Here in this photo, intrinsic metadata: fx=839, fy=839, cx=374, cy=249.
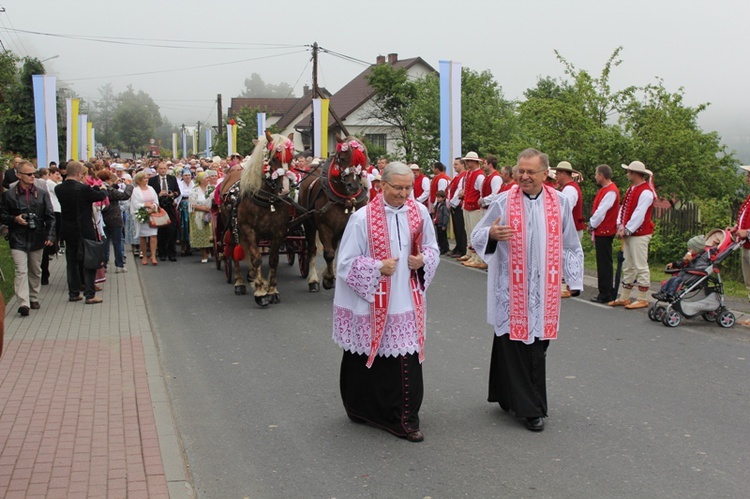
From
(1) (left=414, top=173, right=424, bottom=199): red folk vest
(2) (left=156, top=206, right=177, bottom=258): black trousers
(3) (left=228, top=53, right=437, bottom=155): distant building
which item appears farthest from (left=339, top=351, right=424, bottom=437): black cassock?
(3) (left=228, top=53, right=437, bottom=155): distant building

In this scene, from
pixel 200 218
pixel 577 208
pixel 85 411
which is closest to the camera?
pixel 85 411

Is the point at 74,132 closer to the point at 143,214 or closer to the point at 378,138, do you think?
the point at 143,214

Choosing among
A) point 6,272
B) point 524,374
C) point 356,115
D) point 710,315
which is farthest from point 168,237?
point 356,115

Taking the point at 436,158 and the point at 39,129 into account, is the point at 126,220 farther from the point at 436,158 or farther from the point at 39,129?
the point at 436,158

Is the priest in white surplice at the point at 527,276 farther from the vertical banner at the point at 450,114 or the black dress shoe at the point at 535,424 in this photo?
the vertical banner at the point at 450,114

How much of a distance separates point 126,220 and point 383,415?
517 inches

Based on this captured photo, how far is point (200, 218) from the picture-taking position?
16.1m

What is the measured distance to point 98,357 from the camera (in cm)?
821

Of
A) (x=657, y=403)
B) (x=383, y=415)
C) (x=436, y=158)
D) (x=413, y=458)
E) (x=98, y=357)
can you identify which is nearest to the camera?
(x=413, y=458)

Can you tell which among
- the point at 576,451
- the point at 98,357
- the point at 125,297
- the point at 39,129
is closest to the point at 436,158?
the point at 39,129

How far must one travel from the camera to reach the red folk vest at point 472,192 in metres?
15.6

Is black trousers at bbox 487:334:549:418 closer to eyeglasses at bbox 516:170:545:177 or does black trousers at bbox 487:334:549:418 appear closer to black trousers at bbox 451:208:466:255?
eyeglasses at bbox 516:170:545:177

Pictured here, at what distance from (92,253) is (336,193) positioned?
3.34m

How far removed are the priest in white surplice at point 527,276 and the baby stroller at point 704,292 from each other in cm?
413
